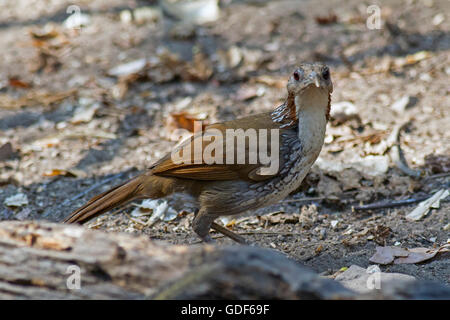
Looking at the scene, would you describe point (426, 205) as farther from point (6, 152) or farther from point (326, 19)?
point (326, 19)

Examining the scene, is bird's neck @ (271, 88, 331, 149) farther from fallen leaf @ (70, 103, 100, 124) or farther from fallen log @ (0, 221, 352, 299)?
fallen leaf @ (70, 103, 100, 124)

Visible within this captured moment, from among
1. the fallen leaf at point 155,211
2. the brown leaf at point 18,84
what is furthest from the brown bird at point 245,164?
the brown leaf at point 18,84

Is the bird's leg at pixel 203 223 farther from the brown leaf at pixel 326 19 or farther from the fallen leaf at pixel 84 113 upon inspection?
the brown leaf at pixel 326 19

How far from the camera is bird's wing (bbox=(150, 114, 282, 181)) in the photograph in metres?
4.04

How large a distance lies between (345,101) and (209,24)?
3029mm

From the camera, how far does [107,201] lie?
416 centimetres

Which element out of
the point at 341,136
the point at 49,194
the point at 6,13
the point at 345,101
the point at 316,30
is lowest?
the point at 49,194

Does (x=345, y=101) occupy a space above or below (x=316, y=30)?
below

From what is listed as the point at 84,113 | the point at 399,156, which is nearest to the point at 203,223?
the point at 399,156

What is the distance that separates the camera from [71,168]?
5.55 metres

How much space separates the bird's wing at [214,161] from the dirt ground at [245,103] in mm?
640

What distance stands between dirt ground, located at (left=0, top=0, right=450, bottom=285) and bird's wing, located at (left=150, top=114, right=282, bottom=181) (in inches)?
25.2
